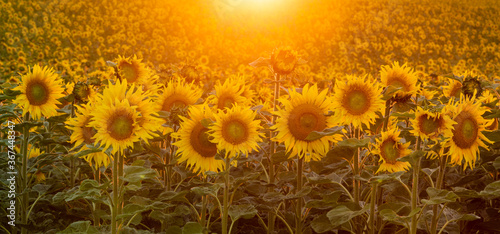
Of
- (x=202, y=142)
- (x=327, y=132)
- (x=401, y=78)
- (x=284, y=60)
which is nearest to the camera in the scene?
(x=327, y=132)

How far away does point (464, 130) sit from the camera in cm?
191

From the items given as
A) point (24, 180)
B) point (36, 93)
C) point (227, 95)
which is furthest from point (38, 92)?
A: point (227, 95)

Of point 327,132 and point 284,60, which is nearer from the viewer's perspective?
point 327,132

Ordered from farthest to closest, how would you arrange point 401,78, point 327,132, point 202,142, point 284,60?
point 284,60 → point 401,78 → point 202,142 → point 327,132

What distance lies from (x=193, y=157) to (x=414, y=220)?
103cm

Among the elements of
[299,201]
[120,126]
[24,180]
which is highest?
[120,126]

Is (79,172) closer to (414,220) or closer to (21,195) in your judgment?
(21,195)

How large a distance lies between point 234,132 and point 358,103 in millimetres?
632

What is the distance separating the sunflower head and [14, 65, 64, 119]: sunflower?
1.26 m

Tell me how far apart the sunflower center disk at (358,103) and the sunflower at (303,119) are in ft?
0.36

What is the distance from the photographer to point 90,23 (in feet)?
37.3

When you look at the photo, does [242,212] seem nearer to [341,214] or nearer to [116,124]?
[341,214]

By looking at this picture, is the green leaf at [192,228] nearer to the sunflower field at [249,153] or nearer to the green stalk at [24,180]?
the sunflower field at [249,153]

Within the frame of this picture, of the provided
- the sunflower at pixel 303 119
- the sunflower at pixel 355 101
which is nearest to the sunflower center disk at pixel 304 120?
the sunflower at pixel 303 119
